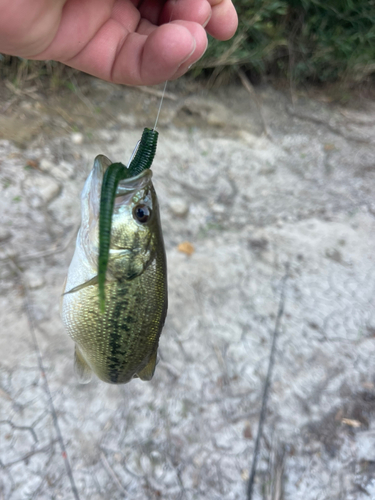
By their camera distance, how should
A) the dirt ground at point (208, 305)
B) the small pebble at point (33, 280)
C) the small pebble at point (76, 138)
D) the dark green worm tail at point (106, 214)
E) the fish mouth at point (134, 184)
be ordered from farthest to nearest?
Answer: the small pebble at point (76, 138), the small pebble at point (33, 280), the dirt ground at point (208, 305), the fish mouth at point (134, 184), the dark green worm tail at point (106, 214)

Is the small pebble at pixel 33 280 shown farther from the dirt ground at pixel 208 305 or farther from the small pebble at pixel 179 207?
the small pebble at pixel 179 207

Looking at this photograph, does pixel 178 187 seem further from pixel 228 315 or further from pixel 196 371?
pixel 196 371

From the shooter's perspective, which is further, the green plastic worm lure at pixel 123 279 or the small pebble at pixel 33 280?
the small pebble at pixel 33 280

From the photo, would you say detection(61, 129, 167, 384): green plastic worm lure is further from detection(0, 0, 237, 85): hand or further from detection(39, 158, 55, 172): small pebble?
detection(39, 158, 55, 172): small pebble

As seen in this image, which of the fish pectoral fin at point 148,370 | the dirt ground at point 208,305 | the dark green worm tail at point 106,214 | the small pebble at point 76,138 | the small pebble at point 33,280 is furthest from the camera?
the small pebble at point 76,138

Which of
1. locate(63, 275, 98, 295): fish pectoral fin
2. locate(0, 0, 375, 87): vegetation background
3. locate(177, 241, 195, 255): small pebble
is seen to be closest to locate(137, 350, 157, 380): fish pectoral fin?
locate(63, 275, 98, 295): fish pectoral fin

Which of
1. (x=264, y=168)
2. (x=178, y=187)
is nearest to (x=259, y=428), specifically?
(x=178, y=187)

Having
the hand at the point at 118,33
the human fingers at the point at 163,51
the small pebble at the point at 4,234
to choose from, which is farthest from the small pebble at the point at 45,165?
the human fingers at the point at 163,51

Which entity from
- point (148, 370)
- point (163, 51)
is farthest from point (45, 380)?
point (163, 51)
